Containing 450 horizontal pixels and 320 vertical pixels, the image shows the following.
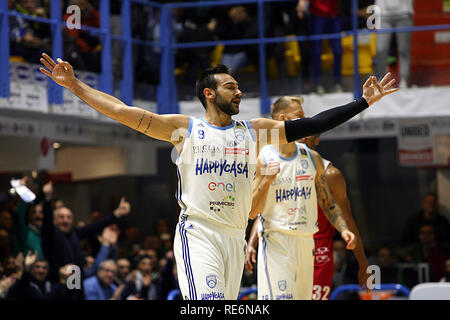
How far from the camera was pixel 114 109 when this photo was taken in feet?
16.9

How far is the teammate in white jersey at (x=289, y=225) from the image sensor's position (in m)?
6.50

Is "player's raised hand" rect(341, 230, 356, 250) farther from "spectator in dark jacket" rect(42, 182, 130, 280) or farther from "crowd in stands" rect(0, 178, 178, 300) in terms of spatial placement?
"spectator in dark jacket" rect(42, 182, 130, 280)

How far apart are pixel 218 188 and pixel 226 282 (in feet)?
1.97

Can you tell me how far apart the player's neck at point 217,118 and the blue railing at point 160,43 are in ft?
18.6

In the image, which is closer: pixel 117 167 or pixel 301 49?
pixel 301 49

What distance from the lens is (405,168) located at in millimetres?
15656

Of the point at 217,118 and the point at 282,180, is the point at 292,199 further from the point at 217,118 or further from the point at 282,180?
the point at 217,118

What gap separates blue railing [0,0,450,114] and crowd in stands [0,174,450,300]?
175 centimetres

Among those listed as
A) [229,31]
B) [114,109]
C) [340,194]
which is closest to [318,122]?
[114,109]

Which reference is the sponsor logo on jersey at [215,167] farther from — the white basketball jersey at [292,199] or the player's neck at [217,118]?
the white basketball jersey at [292,199]

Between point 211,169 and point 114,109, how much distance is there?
719 millimetres

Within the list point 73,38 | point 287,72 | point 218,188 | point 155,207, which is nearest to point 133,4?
point 73,38

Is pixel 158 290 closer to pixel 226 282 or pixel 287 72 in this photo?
pixel 287 72

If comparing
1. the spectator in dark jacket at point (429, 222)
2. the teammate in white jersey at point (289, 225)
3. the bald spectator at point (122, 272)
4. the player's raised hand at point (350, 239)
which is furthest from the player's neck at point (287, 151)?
the spectator in dark jacket at point (429, 222)
